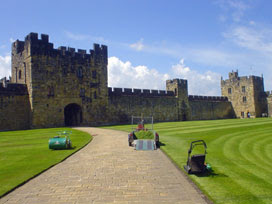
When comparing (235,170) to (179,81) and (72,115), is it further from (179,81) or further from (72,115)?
(179,81)

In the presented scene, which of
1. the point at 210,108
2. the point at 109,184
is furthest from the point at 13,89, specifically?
the point at 210,108

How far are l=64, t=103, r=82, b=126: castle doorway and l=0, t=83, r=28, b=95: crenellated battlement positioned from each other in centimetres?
599

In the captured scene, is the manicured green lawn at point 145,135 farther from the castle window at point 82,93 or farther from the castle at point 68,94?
the castle window at point 82,93

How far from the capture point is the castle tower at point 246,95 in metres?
50.8

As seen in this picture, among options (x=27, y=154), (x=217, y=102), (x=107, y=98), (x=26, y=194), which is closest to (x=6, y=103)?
(x=107, y=98)

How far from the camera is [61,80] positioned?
97.6 feet

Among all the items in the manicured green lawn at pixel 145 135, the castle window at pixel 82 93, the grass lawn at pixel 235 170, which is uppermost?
the castle window at pixel 82 93

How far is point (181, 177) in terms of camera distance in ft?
25.7

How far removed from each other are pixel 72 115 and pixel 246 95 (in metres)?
37.3

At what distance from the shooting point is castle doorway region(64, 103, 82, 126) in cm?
3225

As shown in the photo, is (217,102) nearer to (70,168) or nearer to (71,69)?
(71,69)

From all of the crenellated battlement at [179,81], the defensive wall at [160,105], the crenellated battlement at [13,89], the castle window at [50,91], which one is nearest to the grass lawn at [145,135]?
the castle window at [50,91]

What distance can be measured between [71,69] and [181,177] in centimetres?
2568

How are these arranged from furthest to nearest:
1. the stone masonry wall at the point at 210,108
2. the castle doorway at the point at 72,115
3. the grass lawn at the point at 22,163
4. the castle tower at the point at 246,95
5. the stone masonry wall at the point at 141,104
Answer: the castle tower at the point at 246,95, the stone masonry wall at the point at 210,108, the stone masonry wall at the point at 141,104, the castle doorway at the point at 72,115, the grass lawn at the point at 22,163
